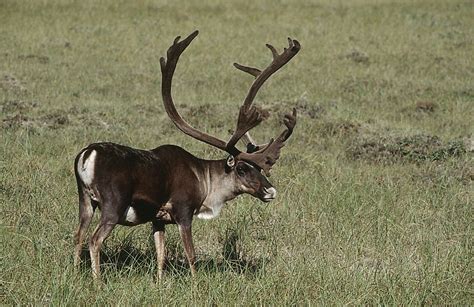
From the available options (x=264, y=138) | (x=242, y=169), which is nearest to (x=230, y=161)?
(x=242, y=169)

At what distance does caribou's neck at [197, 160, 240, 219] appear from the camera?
6719mm

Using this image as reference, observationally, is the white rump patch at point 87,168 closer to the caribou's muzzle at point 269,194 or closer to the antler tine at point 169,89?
the antler tine at point 169,89

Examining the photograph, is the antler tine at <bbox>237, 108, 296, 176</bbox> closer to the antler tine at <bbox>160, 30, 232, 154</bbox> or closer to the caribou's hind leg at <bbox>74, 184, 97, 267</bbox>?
the antler tine at <bbox>160, 30, 232, 154</bbox>

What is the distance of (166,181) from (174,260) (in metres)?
1.22

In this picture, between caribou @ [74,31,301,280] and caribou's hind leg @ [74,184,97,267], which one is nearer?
caribou @ [74,31,301,280]

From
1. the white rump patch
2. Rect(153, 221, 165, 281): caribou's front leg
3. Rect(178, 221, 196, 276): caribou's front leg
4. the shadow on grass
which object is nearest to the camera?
the white rump patch

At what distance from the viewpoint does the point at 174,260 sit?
7180 millimetres

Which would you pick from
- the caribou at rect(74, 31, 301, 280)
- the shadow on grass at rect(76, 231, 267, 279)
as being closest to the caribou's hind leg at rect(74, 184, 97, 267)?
the caribou at rect(74, 31, 301, 280)

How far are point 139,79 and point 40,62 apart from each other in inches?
115

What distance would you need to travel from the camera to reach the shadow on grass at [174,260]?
645 centimetres

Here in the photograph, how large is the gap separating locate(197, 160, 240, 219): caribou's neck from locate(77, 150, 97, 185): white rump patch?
123 cm

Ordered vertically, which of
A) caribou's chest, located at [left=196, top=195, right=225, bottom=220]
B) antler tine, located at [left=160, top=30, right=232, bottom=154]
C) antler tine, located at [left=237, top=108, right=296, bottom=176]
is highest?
antler tine, located at [left=160, top=30, right=232, bottom=154]

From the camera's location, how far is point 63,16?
2608 centimetres

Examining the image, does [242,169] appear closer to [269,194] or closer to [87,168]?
[269,194]
